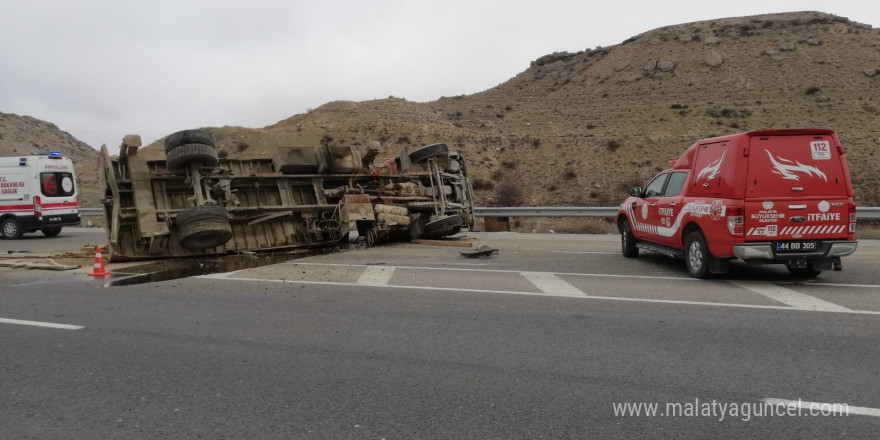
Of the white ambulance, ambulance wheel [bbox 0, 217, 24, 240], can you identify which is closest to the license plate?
the white ambulance

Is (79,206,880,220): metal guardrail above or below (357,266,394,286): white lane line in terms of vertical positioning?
above

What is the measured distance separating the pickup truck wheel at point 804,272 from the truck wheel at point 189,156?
10231 millimetres

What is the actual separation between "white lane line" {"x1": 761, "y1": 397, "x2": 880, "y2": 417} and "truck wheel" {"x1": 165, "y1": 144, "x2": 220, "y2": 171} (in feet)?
34.4

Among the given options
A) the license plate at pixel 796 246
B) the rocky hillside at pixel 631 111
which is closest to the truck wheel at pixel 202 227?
the license plate at pixel 796 246

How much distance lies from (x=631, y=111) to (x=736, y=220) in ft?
134

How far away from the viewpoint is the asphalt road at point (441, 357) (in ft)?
12.5

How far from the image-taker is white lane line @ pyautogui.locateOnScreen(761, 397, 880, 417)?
384 cm

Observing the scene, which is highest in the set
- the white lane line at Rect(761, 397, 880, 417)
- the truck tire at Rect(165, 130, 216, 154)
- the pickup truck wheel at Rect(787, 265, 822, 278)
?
the truck tire at Rect(165, 130, 216, 154)

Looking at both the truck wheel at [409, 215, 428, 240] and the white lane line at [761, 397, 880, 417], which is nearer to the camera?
the white lane line at [761, 397, 880, 417]

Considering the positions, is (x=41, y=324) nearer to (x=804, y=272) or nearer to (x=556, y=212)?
(x=804, y=272)

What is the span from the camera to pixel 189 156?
1169 centimetres

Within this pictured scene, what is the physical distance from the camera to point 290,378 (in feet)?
15.2

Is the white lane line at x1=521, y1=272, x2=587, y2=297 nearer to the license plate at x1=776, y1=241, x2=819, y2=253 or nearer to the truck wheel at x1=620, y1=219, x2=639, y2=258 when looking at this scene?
the truck wheel at x1=620, y1=219, x2=639, y2=258

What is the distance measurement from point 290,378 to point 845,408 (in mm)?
3759
